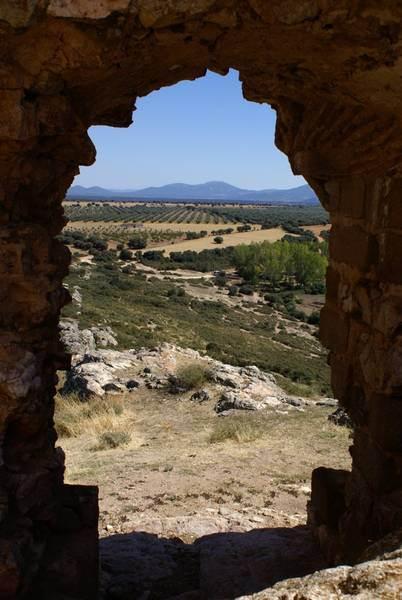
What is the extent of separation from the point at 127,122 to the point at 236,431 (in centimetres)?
518

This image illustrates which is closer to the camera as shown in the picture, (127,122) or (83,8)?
(83,8)

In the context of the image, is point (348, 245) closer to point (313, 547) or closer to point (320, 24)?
point (320, 24)

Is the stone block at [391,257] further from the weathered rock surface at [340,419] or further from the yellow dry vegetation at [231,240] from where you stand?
the yellow dry vegetation at [231,240]

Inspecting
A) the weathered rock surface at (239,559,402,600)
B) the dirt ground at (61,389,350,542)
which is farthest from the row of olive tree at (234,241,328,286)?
the weathered rock surface at (239,559,402,600)

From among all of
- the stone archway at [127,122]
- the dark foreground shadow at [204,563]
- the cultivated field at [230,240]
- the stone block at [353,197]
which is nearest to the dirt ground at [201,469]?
the dark foreground shadow at [204,563]

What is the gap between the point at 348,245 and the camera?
442 centimetres

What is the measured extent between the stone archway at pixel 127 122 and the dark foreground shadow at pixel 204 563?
0.34 meters

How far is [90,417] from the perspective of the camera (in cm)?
955

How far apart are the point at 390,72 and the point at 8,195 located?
2.41 metres

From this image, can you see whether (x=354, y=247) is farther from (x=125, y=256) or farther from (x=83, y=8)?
(x=125, y=256)

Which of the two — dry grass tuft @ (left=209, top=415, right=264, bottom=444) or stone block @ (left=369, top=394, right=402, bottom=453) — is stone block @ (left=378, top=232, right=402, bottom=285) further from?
dry grass tuft @ (left=209, top=415, right=264, bottom=444)

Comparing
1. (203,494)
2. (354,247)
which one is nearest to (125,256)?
(203,494)

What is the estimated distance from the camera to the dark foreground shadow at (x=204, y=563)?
4.23 m

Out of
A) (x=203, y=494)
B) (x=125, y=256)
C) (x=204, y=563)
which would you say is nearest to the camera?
(x=204, y=563)
